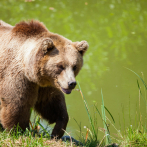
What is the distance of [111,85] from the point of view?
6.81 metres

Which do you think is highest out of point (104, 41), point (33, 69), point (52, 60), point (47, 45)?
point (47, 45)

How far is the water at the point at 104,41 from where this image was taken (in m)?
6.13

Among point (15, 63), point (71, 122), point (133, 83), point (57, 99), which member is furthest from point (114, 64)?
point (15, 63)

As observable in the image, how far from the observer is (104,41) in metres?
9.04

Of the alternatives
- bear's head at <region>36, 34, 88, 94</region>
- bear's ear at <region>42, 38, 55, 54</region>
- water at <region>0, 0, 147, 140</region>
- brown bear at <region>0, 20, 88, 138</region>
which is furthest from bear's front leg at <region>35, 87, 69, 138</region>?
bear's ear at <region>42, 38, 55, 54</region>

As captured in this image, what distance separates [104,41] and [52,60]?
5.77m

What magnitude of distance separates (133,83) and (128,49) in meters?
2.03

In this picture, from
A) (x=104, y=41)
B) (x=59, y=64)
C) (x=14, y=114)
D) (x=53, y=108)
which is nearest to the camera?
(x=59, y=64)

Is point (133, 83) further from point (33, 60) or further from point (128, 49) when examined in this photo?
point (33, 60)

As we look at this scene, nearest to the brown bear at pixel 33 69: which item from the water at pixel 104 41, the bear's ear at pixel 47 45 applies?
the bear's ear at pixel 47 45

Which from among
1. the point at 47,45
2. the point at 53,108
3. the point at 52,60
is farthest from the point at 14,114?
the point at 47,45

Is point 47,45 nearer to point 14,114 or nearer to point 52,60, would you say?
point 52,60

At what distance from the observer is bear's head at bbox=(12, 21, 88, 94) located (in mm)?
3467

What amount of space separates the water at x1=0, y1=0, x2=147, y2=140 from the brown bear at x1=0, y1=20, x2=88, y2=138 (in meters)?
0.96
